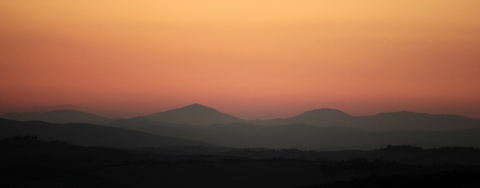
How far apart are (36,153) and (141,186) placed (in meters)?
13.0

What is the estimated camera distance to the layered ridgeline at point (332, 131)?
136 metres

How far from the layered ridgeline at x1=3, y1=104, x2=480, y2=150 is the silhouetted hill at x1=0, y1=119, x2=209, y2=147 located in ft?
80.9

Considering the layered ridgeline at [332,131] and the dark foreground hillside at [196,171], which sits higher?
the layered ridgeline at [332,131]

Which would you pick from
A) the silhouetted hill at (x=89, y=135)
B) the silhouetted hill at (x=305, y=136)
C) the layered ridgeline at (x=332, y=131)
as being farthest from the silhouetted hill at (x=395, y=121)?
the silhouetted hill at (x=89, y=135)

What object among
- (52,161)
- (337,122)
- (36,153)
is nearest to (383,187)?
(52,161)

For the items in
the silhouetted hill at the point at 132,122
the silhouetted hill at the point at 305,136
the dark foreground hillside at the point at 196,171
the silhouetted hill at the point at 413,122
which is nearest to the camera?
the dark foreground hillside at the point at 196,171

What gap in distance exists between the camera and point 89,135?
10688cm

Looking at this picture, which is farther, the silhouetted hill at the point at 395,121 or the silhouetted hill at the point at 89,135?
the silhouetted hill at the point at 395,121

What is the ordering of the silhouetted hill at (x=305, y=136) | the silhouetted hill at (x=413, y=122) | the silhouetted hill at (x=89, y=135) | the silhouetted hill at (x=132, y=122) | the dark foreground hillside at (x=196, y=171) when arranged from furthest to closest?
the silhouetted hill at (x=413, y=122)
the silhouetted hill at (x=132, y=122)
the silhouetted hill at (x=305, y=136)
the silhouetted hill at (x=89, y=135)
the dark foreground hillside at (x=196, y=171)

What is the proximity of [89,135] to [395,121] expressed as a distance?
96.1 m

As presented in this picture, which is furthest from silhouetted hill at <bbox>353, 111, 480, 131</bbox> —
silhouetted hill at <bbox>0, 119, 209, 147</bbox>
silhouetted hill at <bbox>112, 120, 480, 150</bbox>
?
silhouetted hill at <bbox>0, 119, 209, 147</bbox>

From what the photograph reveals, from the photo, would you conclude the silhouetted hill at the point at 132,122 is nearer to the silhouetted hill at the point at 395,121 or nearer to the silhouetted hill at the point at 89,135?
the silhouetted hill at the point at 395,121

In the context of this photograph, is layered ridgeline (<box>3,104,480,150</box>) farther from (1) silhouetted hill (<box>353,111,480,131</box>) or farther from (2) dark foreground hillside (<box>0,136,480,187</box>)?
(2) dark foreground hillside (<box>0,136,480,187</box>)

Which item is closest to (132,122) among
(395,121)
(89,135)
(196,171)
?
(395,121)
